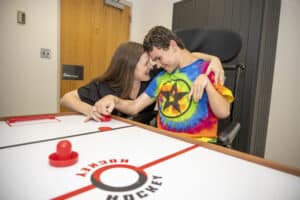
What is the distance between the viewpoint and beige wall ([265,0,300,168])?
1604mm

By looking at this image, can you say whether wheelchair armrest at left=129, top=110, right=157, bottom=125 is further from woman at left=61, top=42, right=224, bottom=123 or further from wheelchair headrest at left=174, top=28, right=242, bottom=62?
wheelchair headrest at left=174, top=28, right=242, bottom=62

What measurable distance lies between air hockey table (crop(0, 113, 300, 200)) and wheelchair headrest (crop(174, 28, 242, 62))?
701 millimetres

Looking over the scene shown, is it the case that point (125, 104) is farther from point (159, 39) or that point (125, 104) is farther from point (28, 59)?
point (28, 59)

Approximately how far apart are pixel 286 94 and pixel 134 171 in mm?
1759

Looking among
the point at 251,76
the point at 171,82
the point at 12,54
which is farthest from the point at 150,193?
the point at 12,54

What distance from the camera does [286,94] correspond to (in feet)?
5.55

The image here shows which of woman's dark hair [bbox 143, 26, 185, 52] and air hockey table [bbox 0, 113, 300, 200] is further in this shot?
woman's dark hair [bbox 143, 26, 185, 52]

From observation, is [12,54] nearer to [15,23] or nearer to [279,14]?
[15,23]

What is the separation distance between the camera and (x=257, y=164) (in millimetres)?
509

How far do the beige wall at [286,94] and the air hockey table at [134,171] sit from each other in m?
1.44

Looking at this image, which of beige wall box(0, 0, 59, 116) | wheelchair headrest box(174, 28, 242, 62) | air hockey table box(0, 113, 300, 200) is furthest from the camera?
beige wall box(0, 0, 59, 116)

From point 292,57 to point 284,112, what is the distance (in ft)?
1.55

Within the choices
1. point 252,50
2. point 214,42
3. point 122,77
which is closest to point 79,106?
point 122,77

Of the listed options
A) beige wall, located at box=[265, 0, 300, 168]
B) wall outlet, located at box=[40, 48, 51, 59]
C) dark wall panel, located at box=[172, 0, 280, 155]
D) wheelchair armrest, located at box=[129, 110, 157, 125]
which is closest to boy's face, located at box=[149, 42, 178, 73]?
wheelchair armrest, located at box=[129, 110, 157, 125]
